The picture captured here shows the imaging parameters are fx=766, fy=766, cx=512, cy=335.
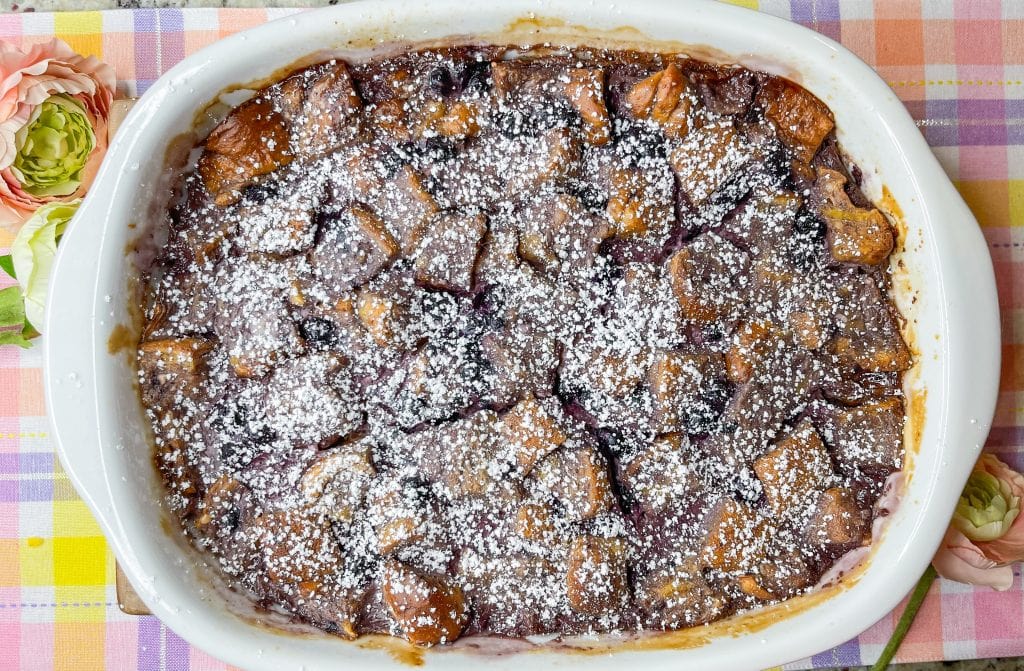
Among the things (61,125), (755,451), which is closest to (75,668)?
(61,125)

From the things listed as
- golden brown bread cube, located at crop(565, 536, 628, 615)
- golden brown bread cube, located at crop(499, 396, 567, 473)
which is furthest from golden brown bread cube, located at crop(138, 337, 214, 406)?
golden brown bread cube, located at crop(565, 536, 628, 615)

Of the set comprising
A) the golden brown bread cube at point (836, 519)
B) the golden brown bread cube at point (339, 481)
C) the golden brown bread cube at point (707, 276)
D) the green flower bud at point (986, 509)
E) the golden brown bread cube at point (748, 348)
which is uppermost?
the golden brown bread cube at point (707, 276)

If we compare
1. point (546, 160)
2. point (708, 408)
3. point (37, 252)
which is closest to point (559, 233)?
point (546, 160)

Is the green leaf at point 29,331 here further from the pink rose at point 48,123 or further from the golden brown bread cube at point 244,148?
the golden brown bread cube at point 244,148

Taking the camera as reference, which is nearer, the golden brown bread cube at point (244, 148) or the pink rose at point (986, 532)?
the golden brown bread cube at point (244, 148)

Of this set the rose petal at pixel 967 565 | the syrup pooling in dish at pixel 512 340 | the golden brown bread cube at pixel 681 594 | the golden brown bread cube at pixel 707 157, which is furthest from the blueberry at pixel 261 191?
the rose petal at pixel 967 565

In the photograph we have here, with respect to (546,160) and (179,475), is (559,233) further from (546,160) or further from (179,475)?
(179,475)
